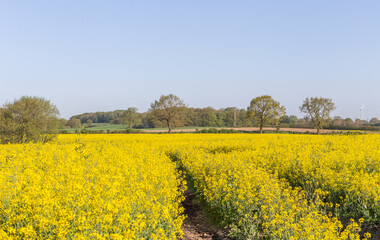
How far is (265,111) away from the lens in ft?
177

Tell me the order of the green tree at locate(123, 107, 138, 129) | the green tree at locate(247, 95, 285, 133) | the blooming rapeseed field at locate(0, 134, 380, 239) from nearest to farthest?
the blooming rapeseed field at locate(0, 134, 380, 239)
the green tree at locate(247, 95, 285, 133)
the green tree at locate(123, 107, 138, 129)

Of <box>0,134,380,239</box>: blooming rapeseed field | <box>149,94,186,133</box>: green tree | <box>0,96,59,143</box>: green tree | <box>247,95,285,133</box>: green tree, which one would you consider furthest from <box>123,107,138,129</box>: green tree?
<box>0,134,380,239</box>: blooming rapeseed field

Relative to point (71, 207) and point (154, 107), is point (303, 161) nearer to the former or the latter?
point (71, 207)

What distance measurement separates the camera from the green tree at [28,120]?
24.7 metres

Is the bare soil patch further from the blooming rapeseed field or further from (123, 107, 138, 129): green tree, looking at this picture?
(123, 107, 138, 129): green tree

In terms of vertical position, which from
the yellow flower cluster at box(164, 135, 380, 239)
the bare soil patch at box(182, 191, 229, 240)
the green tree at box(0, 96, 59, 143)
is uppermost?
the green tree at box(0, 96, 59, 143)

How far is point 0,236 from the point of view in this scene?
14.2 ft

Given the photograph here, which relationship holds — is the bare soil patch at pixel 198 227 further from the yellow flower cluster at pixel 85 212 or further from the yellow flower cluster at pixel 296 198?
the yellow flower cluster at pixel 85 212

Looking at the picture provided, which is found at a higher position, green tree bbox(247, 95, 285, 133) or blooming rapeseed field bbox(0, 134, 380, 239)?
green tree bbox(247, 95, 285, 133)

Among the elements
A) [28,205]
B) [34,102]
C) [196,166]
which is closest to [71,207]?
[28,205]

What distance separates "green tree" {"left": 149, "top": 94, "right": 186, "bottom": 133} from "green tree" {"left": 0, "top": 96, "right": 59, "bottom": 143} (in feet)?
102

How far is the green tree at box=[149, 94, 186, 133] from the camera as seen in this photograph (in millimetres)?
58550

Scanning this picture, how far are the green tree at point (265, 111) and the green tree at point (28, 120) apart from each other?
3748cm

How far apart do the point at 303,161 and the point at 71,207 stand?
27.2 ft
